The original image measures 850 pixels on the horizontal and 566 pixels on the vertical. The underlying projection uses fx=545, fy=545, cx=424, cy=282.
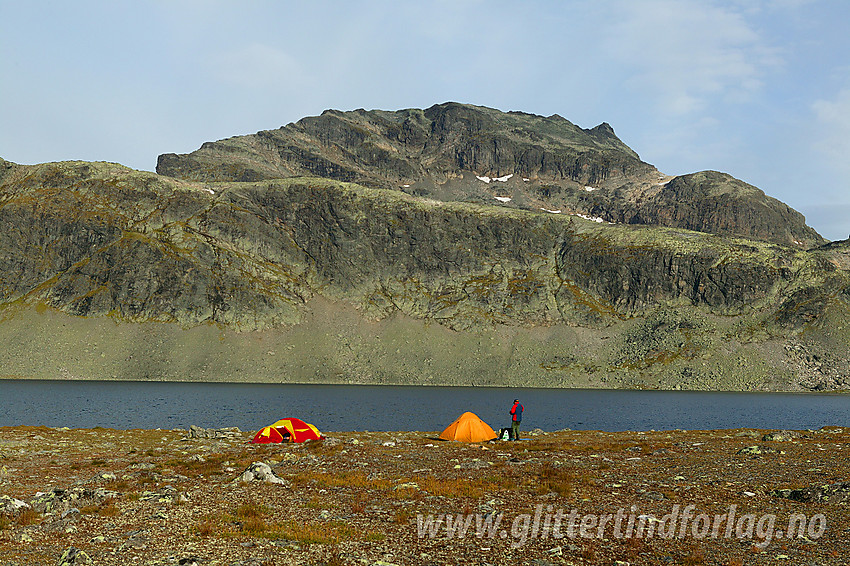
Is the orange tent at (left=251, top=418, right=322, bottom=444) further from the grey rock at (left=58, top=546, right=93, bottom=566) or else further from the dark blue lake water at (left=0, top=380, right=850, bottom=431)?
the grey rock at (left=58, top=546, right=93, bottom=566)

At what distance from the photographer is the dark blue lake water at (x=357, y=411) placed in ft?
221

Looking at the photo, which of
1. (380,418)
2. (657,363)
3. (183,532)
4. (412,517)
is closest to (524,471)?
(412,517)

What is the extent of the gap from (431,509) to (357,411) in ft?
219

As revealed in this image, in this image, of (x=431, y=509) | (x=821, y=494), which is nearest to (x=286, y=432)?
(x=431, y=509)

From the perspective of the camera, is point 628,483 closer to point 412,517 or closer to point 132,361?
point 412,517

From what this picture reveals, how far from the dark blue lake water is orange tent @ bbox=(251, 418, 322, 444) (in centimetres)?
2190

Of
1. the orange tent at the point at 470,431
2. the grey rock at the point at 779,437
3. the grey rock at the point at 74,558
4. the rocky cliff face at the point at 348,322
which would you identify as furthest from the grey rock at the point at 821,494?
the rocky cliff face at the point at 348,322

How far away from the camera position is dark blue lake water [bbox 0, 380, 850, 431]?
67.3m

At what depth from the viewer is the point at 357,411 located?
83688 mm

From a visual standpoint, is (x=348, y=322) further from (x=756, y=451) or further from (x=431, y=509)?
(x=431, y=509)

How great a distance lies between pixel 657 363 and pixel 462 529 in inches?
6473

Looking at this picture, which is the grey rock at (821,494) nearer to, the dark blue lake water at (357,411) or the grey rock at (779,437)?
the grey rock at (779,437)

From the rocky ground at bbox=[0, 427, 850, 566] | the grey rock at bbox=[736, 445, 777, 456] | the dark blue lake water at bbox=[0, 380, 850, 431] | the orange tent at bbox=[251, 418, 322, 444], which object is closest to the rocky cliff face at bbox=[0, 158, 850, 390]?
the dark blue lake water at bbox=[0, 380, 850, 431]

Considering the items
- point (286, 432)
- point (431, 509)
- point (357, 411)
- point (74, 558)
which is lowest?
point (357, 411)
